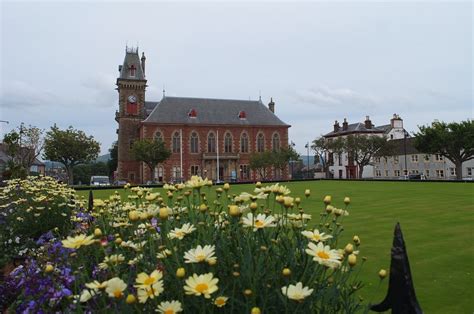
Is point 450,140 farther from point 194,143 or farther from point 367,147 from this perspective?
point 194,143

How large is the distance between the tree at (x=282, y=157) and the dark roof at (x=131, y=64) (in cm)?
2588

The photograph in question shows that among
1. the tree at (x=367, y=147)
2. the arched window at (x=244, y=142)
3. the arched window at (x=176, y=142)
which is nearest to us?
the arched window at (x=176, y=142)

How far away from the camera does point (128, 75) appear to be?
223 ft

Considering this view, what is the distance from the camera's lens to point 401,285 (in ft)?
8.39

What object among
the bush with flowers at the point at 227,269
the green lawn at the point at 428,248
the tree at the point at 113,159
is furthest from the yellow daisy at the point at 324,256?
the tree at the point at 113,159

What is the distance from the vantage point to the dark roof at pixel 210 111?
2632 inches

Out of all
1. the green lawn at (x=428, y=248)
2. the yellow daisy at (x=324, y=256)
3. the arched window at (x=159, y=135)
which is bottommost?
the green lawn at (x=428, y=248)

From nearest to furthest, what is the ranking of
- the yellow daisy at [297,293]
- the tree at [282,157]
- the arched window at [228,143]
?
the yellow daisy at [297,293] < the tree at [282,157] < the arched window at [228,143]

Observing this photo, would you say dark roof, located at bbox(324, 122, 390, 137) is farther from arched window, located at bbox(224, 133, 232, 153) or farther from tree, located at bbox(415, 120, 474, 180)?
tree, located at bbox(415, 120, 474, 180)

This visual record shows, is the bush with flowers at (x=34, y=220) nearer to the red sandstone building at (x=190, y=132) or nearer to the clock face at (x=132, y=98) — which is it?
the red sandstone building at (x=190, y=132)

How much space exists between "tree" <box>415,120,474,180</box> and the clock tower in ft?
139

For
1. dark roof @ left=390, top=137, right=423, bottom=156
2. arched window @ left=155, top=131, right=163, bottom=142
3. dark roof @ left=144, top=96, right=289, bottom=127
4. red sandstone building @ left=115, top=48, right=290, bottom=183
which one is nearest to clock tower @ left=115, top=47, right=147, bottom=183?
red sandstone building @ left=115, top=48, right=290, bottom=183

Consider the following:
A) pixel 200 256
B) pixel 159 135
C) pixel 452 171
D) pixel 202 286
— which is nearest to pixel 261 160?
pixel 159 135

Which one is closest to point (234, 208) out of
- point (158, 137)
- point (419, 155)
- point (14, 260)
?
point (14, 260)
